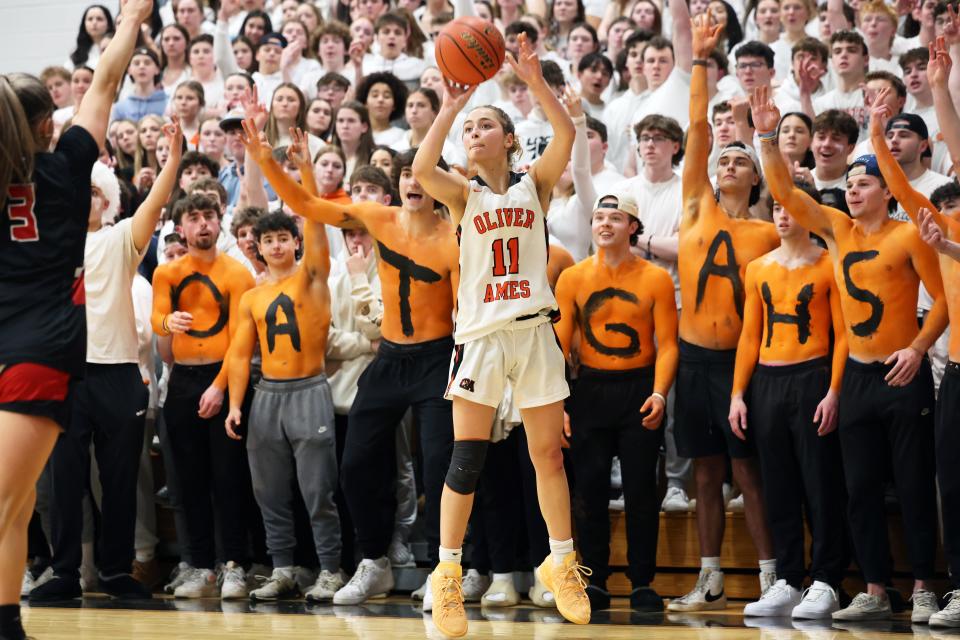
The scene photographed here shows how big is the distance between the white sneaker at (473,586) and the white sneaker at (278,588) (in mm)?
921

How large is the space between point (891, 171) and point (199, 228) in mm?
3563

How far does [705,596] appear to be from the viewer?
5.65 metres

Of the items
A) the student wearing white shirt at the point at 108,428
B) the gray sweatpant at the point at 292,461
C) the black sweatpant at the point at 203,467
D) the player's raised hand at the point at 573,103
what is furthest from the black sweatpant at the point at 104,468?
the player's raised hand at the point at 573,103

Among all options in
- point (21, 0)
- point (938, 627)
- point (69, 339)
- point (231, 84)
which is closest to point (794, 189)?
point (938, 627)

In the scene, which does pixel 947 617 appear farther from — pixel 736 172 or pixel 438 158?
pixel 438 158

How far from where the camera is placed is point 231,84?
9406mm

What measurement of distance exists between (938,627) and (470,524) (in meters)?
2.20

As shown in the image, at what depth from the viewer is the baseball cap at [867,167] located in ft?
18.0

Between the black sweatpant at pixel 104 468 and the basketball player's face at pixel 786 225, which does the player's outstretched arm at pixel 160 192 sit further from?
the basketball player's face at pixel 786 225

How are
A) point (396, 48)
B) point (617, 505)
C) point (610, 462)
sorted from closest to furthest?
1. point (610, 462)
2. point (617, 505)
3. point (396, 48)

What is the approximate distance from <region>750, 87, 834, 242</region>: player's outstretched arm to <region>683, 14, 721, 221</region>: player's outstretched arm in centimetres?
33

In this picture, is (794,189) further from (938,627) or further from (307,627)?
(307,627)

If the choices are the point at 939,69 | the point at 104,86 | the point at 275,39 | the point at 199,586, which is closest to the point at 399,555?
the point at 199,586

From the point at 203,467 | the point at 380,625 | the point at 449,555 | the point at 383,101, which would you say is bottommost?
the point at 380,625
